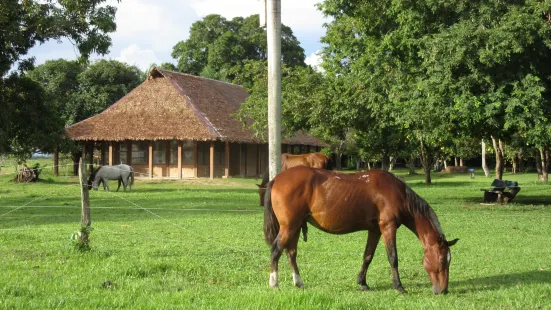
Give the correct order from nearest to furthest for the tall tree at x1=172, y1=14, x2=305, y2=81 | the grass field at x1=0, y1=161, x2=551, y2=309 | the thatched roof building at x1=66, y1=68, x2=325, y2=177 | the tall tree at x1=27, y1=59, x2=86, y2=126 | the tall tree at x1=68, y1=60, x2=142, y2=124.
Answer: the grass field at x1=0, y1=161, x2=551, y2=309, the thatched roof building at x1=66, y1=68, x2=325, y2=177, the tall tree at x1=27, y1=59, x2=86, y2=126, the tall tree at x1=68, y1=60, x2=142, y2=124, the tall tree at x1=172, y1=14, x2=305, y2=81

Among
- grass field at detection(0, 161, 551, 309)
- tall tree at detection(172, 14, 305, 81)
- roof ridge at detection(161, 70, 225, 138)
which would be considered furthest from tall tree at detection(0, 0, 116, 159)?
tall tree at detection(172, 14, 305, 81)

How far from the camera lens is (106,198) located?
881 inches

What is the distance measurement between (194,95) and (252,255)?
92.6 feet

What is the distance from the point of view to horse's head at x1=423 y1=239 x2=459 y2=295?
6902 millimetres

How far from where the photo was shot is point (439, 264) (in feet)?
22.7

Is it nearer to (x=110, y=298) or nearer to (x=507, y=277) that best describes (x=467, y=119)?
(x=507, y=277)

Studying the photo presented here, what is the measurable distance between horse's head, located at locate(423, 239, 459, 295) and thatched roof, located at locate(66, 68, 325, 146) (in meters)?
26.2

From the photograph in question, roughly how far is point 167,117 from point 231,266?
89.2 ft

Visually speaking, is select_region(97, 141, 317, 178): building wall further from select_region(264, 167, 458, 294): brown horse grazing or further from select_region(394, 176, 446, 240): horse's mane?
select_region(394, 176, 446, 240): horse's mane

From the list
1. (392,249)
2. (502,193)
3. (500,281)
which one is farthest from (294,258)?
(502,193)

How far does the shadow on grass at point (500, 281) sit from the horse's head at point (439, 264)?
0.37m

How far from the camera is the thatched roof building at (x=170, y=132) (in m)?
33.8

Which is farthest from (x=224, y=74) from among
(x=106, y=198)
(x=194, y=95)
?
(x=106, y=198)

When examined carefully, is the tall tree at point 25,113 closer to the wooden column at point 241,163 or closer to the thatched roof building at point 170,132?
the thatched roof building at point 170,132
